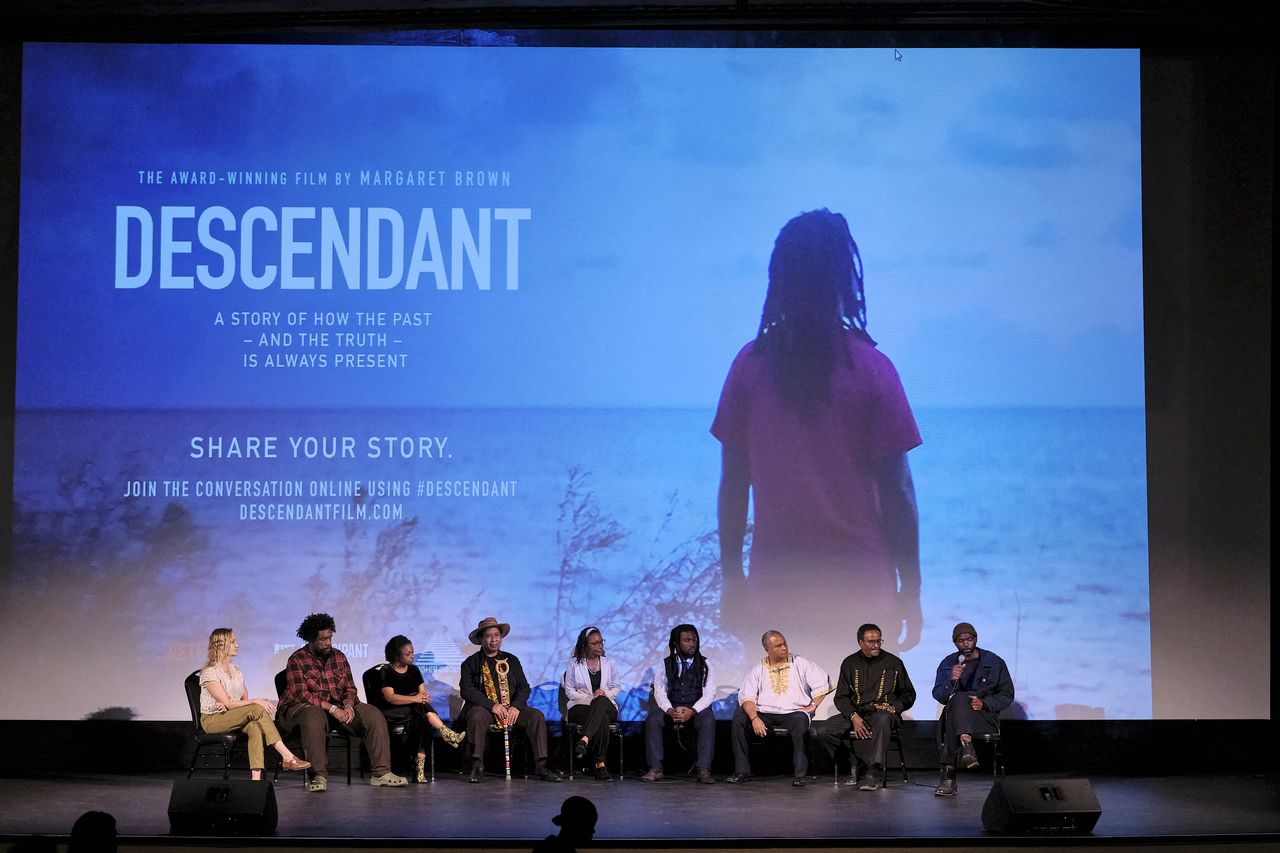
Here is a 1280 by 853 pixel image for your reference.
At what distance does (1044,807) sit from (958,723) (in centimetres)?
159

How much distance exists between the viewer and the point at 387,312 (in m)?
7.38

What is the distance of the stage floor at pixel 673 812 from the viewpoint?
5.02m

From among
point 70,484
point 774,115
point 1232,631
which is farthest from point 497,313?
point 1232,631

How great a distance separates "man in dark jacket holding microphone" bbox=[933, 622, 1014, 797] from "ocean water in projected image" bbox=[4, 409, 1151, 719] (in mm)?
351

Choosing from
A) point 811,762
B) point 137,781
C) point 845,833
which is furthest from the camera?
point 811,762

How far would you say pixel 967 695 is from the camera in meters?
6.80

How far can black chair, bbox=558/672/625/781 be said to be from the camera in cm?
705

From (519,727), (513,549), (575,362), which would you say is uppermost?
(575,362)

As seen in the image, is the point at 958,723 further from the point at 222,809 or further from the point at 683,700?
the point at 222,809

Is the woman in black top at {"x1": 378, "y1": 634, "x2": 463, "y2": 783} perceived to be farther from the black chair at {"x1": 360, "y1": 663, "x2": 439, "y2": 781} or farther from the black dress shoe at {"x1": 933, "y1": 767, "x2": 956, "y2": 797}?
the black dress shoe at {"x1": 933, "y1": 767, "x2": 956, "y2": 797}

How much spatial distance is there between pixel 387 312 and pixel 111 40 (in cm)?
192

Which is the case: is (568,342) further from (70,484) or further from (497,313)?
(70,484)

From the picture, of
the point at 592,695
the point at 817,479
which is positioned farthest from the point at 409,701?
the point at 817,479

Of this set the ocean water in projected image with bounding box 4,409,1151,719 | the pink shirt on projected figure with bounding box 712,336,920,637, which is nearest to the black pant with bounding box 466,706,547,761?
the ocean water in projected image with bounding box 4,409,1151,719
